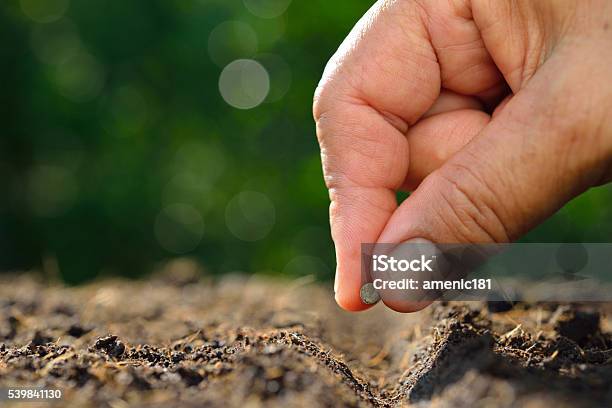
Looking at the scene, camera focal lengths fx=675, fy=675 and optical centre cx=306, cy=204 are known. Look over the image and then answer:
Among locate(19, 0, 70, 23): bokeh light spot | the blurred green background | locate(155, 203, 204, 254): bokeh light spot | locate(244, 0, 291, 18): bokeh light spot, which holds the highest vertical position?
locate(19, 0, 70, 23): bokeh light spot

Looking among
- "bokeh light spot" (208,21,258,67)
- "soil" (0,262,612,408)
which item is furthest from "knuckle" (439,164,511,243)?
"bokeh light spot" (208,21,258,67)

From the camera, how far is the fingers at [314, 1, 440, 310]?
218cm

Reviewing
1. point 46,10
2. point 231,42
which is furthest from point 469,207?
point 46,10

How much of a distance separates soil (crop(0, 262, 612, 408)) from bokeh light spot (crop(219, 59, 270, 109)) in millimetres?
6196

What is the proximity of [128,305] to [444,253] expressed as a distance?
67.2 inches

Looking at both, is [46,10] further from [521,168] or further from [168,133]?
[521,168]

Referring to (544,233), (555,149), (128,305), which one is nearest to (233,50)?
(544,233)

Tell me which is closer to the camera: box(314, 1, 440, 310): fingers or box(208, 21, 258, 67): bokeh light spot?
box(314, 1, 440, 310): fingers

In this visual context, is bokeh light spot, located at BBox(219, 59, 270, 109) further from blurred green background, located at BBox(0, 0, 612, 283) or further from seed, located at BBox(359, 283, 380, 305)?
seed, located at BBox(359, 283, 380, 305)

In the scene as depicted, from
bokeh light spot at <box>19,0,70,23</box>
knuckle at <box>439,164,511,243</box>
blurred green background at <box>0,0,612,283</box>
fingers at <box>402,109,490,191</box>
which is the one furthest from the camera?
bokeh light spot at <box>19,0,70,23</box>

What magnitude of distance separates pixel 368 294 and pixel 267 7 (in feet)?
25.2

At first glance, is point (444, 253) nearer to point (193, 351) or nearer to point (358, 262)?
point (358, 262)

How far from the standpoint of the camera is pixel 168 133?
966 cm

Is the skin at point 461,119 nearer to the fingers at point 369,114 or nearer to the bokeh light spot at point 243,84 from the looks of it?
the fingers at point 369,114
